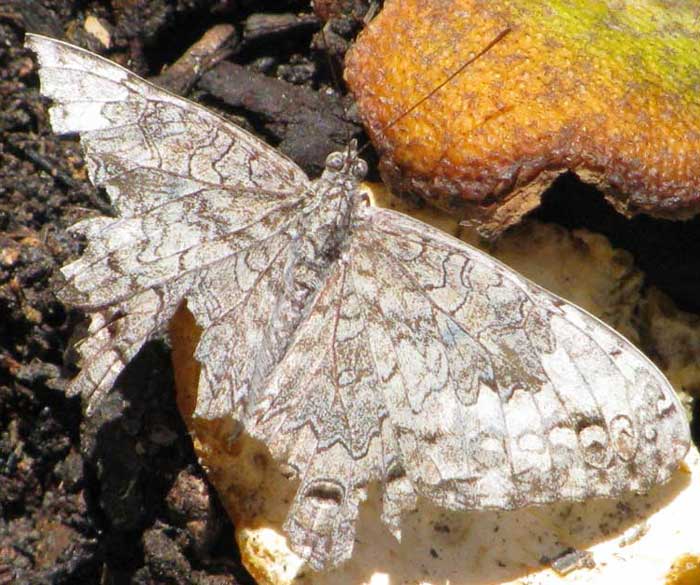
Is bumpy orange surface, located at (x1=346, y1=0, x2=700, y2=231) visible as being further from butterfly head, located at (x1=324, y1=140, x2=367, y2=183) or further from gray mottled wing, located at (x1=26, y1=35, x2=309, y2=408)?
gray mottled wing, located at (x1=26, y1=35, x2=309, y2=408)

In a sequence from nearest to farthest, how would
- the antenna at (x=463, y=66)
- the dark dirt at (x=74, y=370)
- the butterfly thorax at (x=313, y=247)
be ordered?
the butterfly thorax at (x=313, y=247) → the antenna at (x=463, y=66) → the dark dirt at (x=74, y=370)

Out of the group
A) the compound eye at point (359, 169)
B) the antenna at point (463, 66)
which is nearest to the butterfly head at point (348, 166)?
the compound eye at point (359, 169)

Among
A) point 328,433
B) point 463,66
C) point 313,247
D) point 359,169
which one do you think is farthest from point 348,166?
point 328,433

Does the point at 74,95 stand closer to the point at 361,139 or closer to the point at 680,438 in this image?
the point at 361,139

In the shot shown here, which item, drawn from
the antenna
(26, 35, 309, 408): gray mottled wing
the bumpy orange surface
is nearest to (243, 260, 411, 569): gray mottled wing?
(26, 35, 309, 408): gray mottled wing

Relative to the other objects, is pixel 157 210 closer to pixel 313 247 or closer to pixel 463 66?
pixel 313 247

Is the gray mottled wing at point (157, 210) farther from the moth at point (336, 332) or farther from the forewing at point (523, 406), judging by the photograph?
the forewing at point (523, 406)

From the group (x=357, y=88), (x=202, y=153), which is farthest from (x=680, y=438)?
(x=202, y=153)
